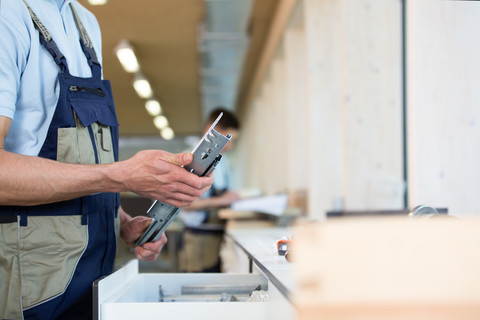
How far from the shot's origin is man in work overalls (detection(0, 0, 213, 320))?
3.52ft

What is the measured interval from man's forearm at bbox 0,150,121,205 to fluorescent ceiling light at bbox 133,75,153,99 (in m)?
Answer: 6.07

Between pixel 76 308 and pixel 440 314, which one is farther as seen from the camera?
pixel 76 308

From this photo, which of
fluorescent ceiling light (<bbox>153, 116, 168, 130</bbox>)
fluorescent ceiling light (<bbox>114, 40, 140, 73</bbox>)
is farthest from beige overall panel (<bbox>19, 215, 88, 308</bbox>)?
fluorescent ceiling light (<bbox>153, 116, 168, 130</bbox>)

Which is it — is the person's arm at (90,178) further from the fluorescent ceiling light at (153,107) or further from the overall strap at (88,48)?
the fluorescent ceiling light at (153,107)

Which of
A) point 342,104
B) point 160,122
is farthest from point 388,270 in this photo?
point 160,122

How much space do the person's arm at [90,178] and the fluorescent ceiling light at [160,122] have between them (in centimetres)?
994

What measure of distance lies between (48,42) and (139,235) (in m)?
0.67

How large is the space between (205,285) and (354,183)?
1.51m

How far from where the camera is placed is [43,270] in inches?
44.6

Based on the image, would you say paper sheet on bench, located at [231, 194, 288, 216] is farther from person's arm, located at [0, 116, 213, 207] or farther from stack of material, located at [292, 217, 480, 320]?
stack of material, located at [292, 217, 480, 320]

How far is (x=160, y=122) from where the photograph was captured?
11.8m

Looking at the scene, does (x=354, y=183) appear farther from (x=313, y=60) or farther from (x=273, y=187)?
(x=273, y=187)

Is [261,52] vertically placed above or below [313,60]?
above

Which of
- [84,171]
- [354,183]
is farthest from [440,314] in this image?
[354,183]
